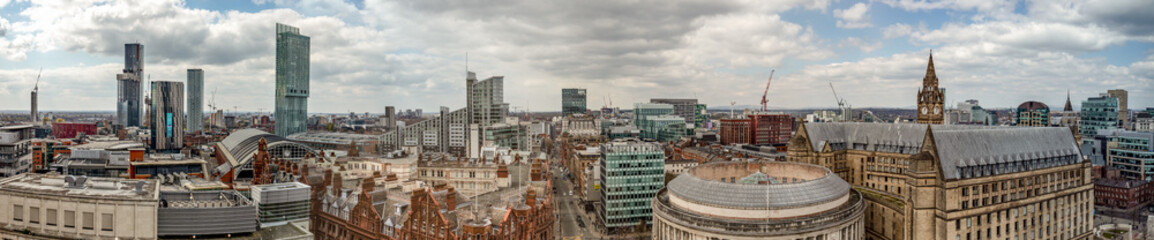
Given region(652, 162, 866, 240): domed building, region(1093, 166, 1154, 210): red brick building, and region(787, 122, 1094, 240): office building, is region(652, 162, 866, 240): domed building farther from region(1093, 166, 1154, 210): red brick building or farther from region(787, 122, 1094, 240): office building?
region(1093, 166, 1154, 210): red brick building

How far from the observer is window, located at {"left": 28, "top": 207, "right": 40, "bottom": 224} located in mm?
60562

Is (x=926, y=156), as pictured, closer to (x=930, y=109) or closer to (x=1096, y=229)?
(x=930, y=109)

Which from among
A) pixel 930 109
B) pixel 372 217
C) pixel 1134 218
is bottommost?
pixel 1134 218

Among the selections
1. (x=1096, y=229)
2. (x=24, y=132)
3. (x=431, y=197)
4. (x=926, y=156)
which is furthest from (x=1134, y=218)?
(x=24, y=132)

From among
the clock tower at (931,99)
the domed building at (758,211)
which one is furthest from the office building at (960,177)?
the clock tower at (931,99)

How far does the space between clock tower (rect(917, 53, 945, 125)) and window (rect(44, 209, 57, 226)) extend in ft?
533

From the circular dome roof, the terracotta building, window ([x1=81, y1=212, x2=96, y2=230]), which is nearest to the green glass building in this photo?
the circular dome roof

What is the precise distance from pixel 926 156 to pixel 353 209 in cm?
8928

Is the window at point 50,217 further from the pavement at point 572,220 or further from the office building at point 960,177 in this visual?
the office building at point 960,177

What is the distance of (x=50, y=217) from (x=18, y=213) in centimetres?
422

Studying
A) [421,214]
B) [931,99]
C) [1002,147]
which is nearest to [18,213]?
[421,214]

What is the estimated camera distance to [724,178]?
106812mm

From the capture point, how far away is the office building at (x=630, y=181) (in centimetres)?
13225

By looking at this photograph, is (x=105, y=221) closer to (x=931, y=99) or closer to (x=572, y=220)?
(x=572, y=220)
